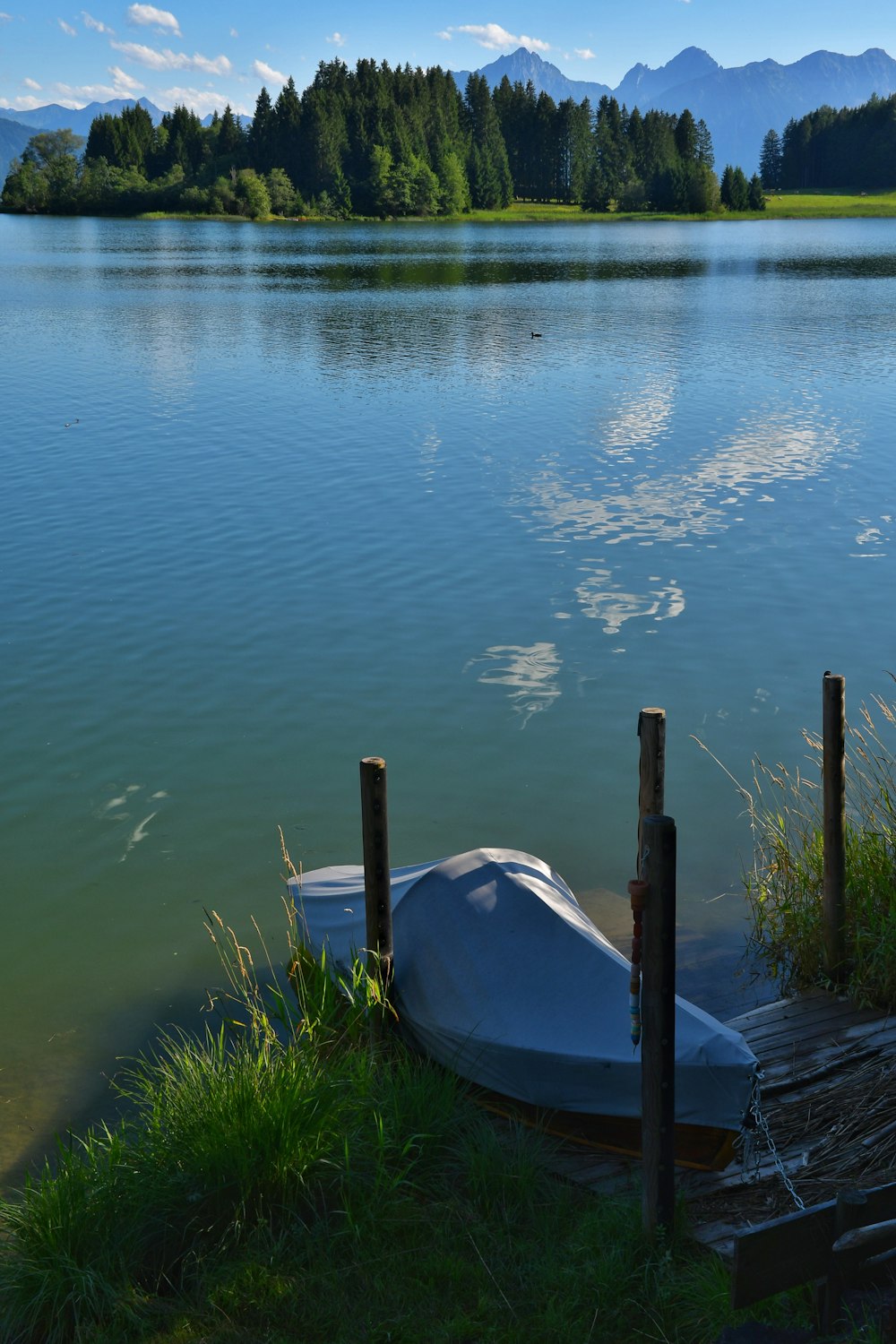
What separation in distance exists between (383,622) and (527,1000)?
35.6ft

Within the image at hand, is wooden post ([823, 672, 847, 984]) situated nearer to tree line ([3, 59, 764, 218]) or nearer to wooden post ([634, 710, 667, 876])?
wooden post ([634, 710, 667, 876])

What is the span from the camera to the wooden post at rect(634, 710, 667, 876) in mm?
7604

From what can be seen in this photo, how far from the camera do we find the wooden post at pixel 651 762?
24.9ft

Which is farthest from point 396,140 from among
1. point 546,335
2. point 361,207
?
point 546,335

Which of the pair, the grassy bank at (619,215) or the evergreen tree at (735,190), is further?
the evergreen tree at (735,190)

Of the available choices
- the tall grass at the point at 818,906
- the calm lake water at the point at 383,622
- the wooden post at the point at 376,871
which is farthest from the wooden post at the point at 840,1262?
the calm lake water at the point at 383,622

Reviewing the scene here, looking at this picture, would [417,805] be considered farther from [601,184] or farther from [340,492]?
[601,184]

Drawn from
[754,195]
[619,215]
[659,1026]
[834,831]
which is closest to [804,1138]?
[659,1026]

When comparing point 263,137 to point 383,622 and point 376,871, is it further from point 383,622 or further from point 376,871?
point 376,871

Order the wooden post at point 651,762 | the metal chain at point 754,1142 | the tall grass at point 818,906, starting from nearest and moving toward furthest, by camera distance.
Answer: the metal chain at point 754,1142
the wooden post at point 651,762
the tall grass at point 818,906

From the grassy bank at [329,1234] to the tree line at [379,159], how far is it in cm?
16000

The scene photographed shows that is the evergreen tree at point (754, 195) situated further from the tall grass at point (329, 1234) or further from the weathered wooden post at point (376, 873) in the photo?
the tall grass at point (329, 1234)

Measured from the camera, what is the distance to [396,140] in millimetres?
167250

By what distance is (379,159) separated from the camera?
16288 centimetres
